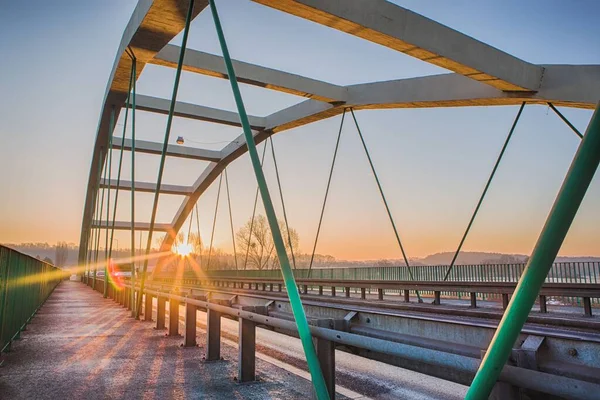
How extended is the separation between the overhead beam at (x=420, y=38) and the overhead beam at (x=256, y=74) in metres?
4.57

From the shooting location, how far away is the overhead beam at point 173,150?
22337mm

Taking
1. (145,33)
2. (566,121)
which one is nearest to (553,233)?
(566,121)

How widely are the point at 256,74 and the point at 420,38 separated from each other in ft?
17.3

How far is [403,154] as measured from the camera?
15.4 m

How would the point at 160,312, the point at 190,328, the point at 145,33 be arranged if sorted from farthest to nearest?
1. the point at 145,33
2. the point at 160,312
3. the point at 190,328

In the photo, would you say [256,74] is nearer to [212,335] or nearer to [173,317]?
[173,317]

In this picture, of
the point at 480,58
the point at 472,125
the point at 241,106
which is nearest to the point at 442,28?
the point at 480,58

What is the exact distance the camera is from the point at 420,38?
897cm

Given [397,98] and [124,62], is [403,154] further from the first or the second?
[124,62]

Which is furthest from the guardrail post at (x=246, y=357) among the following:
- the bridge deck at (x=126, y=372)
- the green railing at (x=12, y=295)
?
the green railing at (x=12, y=295)

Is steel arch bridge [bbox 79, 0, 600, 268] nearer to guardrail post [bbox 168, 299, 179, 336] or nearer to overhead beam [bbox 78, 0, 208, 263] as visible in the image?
overhead beam [bbox 78, 0, 208, 263]

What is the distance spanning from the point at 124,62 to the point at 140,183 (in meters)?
18.2

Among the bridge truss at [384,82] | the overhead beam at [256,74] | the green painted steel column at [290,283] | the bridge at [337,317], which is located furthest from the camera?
the overhead beam at [256,74]

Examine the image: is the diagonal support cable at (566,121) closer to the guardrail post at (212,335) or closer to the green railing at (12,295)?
the guardrail post at (212,335)
